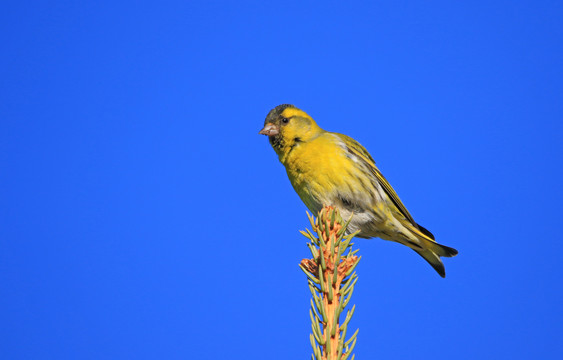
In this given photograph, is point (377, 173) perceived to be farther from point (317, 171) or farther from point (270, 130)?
point (270, 130)

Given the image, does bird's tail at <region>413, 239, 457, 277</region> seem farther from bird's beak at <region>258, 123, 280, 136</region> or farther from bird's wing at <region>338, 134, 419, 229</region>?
bird's beak at <region>258, 123, 280, 136</region>

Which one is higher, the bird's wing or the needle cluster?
the bird's wing

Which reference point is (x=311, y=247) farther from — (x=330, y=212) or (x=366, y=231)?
(x=366, y=231)

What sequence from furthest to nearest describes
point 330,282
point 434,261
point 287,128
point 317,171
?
point 434,261 → point 287,128 → point 317,171 → point 330,282

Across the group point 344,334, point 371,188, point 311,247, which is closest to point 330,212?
point 311,247

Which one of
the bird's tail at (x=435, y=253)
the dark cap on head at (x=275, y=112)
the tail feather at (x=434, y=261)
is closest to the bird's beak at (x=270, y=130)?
the dark cap on head at (x=275, y=112)

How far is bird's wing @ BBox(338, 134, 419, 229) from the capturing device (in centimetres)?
495

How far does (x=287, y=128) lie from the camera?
4941 mm

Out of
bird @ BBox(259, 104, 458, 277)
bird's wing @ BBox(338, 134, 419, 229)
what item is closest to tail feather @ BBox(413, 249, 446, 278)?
bird @ BBox(259, 104, 458, 277)

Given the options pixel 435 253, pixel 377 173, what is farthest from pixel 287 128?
pixel 435 253

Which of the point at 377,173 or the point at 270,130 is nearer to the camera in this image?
the point at 270,130

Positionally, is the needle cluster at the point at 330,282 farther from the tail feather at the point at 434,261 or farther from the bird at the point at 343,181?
the tail feather at the point at 434,261

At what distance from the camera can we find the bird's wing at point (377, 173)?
495 centimetres

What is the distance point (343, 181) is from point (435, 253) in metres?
1.36
